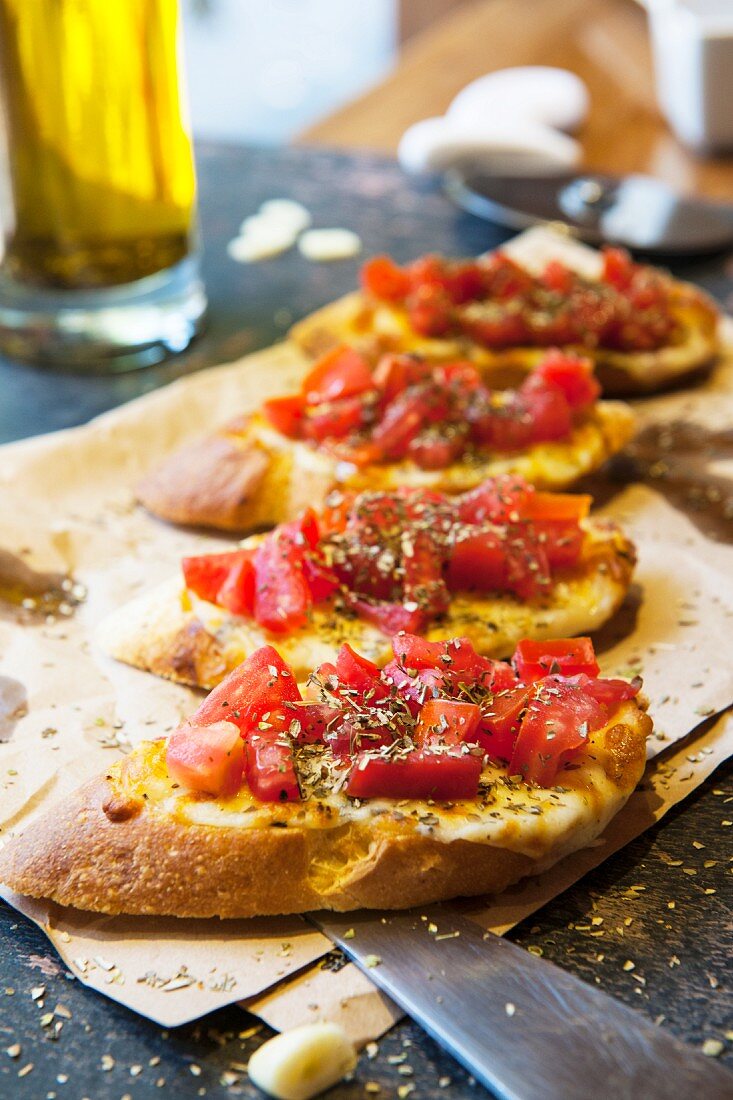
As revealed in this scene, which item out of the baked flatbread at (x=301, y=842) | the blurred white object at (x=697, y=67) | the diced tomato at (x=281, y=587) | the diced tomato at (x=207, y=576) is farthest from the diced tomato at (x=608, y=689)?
the blurred white object at (x=697, y=67)

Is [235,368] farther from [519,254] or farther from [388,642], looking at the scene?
[388,642]

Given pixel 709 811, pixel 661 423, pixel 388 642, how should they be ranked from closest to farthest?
pixel 709 811 < pixel 388 642 < pixel 661 423

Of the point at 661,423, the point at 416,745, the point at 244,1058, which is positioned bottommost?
the point at 661,423

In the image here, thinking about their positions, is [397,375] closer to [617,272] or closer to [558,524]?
[558,524]

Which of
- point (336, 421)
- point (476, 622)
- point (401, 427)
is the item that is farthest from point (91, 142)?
point (476, 622)

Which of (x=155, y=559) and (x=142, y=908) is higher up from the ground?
(x=142, y=908)

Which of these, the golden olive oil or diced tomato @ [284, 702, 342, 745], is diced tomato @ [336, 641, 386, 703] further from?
the golden olive oil

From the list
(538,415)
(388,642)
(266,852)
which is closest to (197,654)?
(388,642)
